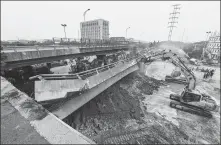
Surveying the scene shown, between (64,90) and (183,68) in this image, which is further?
(183,68)

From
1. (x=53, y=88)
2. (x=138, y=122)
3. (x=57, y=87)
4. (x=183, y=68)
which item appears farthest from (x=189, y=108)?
(x=53, y=88)

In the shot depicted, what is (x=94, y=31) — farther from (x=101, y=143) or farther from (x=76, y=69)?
(x=101, y=143)

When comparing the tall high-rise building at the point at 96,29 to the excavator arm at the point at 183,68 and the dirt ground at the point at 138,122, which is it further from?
the dirt ground at the point at 138,122

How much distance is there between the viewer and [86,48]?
1600 cm

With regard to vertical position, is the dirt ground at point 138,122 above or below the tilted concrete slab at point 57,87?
below

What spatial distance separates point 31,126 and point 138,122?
864cm

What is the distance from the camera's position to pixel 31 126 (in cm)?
248

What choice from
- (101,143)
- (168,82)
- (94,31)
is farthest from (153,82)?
(94,31)

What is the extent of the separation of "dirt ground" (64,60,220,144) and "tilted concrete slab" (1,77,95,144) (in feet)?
19.0

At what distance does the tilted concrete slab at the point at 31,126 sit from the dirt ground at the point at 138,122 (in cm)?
578

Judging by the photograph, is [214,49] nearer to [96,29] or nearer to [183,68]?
[183,68]

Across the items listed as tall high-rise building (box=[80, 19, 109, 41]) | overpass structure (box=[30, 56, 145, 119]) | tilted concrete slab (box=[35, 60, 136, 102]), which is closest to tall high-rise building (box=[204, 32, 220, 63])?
tall high-rise building (box=[80, 19, 109, 41])

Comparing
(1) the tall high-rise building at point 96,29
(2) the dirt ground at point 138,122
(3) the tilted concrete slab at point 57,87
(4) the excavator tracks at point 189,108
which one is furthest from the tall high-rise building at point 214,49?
(3) the tilted concrete slab at point 57,87

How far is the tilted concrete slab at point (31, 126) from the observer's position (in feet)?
6.96
